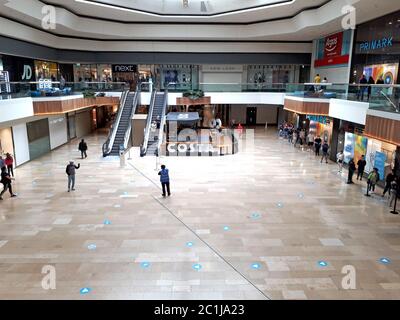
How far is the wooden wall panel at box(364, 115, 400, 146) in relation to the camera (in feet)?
36.9

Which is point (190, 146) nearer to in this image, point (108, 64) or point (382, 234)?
point (382, 234)

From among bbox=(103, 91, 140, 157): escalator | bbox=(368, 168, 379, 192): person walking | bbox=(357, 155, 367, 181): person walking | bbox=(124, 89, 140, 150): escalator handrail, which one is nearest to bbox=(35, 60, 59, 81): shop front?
bbox=(103, 91, 140, 157): escalator

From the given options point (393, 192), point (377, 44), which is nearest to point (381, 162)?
point (393, 192)

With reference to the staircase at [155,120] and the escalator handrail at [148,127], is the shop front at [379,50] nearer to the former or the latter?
the staircase at [155,120]

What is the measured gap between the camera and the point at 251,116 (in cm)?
3828

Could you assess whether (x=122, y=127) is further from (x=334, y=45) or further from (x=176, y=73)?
(x=334, y=45)

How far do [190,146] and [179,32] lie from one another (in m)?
14.3

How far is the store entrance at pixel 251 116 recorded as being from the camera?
38125 mm

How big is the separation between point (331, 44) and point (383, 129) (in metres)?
17.9

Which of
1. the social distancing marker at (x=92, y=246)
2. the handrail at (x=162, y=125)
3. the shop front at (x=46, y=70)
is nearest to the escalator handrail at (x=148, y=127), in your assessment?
the handrail at (x=162, y=125)

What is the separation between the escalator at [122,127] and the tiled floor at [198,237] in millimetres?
4805

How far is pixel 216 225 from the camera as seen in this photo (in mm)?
10828

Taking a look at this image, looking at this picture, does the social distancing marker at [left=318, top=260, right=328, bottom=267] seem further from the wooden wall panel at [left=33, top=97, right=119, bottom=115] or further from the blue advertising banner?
the wooden wall panel at [left=33, top=97, right=119, bottom=115]

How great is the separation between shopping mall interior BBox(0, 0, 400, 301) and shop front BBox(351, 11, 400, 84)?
0.13 meters
